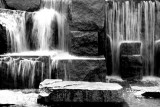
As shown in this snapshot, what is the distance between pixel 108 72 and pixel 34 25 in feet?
7.66

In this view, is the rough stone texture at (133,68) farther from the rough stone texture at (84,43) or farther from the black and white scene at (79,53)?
the rough stone texture at (84,43)

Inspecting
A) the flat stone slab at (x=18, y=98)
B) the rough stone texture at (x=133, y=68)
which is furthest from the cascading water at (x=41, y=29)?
the rough stone texture at (x=133, y=68)

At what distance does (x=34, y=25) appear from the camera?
712 cm

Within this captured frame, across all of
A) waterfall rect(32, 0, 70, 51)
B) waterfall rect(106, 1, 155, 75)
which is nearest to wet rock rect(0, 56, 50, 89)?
waterfall rect(32, 0, 70, 51)

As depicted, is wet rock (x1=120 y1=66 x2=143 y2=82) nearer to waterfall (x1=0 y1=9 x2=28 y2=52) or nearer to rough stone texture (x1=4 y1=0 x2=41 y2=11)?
waterfall (x1=0 y1=9 x2=28 y2=52)

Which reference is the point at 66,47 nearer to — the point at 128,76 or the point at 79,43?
the point at 79,43

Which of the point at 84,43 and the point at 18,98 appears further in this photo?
the point at 84,43

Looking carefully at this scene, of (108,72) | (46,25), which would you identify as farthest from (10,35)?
(108,72)

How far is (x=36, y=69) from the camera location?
235 inches

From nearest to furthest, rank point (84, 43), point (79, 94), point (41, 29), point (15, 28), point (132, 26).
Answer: point (79, 94)
point (84, 43)
point (15, 28)
point (41, 29)
point (132, 26)

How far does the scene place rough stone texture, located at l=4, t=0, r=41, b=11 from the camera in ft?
25.4

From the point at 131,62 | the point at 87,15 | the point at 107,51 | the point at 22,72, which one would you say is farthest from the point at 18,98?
the point at 107,51

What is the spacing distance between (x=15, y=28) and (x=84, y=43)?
1.72m

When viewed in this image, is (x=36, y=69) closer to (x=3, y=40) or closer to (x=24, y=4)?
(x=3, y=40)
